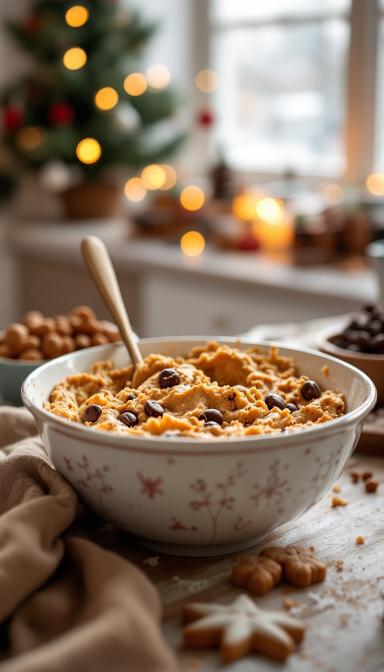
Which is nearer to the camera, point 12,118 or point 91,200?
point 12,118

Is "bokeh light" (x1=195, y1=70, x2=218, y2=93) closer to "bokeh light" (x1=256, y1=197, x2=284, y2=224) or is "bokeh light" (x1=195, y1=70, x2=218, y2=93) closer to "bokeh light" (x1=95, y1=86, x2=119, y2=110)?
"bokeh light" (x1=95, y1=86, x2=119, y2=110)

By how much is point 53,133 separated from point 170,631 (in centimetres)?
295

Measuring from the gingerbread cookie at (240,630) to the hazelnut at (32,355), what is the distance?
1.92ft

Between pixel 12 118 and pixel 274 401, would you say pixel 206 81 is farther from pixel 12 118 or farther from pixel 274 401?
pixel 274 401

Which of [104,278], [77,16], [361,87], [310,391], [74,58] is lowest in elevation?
[310,391]

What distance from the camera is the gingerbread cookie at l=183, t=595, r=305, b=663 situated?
2.10ft

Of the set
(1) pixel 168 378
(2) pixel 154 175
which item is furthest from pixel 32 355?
(2) pixel 154 175

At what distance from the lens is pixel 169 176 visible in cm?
387

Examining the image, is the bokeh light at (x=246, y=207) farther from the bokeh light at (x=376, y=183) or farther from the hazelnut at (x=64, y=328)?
the hazelnut at (x=64, y=328)

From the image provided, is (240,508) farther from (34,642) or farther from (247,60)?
(247,60)

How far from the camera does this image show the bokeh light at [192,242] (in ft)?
10.2

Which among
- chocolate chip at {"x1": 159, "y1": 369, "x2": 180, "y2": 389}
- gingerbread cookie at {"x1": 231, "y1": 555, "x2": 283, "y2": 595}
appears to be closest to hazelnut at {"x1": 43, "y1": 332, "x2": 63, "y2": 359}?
chocolate chip at {"x1": 159, "y1": 369, "x2": 180, "y2": 389}

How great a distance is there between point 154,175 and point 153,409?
10.1ft

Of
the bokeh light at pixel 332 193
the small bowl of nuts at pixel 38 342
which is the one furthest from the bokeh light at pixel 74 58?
the small bowl of nuts at pixel 38 342
